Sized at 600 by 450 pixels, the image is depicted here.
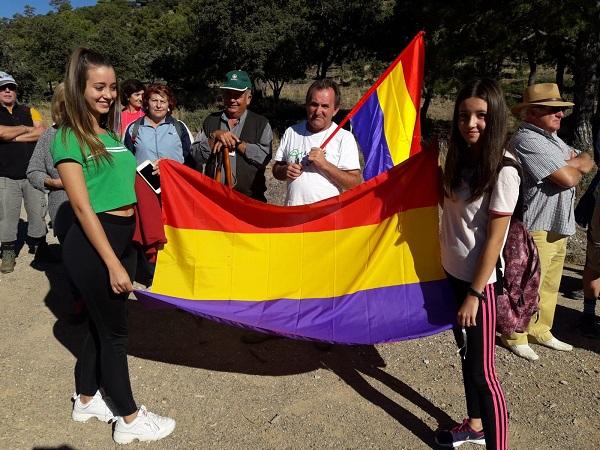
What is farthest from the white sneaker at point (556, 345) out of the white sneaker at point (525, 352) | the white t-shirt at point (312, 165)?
the white t-shirt at point (312, 165)

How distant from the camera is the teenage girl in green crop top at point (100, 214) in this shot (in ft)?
7.84

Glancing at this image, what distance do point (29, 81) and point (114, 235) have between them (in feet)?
119

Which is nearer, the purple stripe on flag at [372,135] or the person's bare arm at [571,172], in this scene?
the person's bare arm at [571,172]

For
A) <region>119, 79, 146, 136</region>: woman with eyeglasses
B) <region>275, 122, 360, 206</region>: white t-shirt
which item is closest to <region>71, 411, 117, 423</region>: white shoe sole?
<region>275, 122, 360, 206</region>: white t-shirt

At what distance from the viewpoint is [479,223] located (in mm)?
2482

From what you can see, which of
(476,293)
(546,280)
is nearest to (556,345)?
(546,280)

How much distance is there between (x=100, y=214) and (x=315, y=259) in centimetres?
158

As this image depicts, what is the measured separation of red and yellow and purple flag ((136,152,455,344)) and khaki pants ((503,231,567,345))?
3.83ft

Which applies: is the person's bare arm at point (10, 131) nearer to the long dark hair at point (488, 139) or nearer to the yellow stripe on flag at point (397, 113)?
the yellow stripe on flag at point (397, 113)

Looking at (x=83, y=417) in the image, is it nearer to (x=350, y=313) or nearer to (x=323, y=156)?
(x=350, y=313)

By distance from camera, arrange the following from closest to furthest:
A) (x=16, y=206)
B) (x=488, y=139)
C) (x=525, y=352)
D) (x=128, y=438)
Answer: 1. (x=488, y=139)
2. (x=128, y=438)
3. (x=525, y=352)
4. (x=16, y=206)

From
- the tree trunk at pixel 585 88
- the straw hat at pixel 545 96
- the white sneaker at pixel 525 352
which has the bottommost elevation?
the white sneaker at pixel 525 352

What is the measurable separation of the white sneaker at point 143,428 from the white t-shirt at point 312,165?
1781mm

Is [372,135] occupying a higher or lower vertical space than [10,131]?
higher
